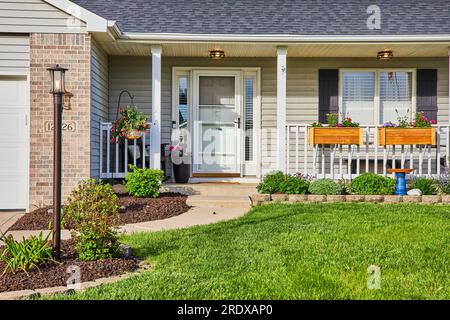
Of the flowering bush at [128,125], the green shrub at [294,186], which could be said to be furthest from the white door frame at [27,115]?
the green shrub at [294,186]

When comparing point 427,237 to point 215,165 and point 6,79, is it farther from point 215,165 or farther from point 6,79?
point 6,79

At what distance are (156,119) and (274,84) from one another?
2614 millimetres

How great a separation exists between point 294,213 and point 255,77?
398cm

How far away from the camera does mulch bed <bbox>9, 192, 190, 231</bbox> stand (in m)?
6.17

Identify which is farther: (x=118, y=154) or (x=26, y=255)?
(x=118, y=154)

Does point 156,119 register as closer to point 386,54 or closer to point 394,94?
point 386,54

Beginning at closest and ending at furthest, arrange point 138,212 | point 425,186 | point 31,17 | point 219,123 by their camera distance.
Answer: point 138,212 → point 31,17 → point 425,186 → point 219,123

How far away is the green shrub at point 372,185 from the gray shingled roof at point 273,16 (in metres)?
2.54

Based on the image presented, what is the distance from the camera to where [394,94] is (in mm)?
9539

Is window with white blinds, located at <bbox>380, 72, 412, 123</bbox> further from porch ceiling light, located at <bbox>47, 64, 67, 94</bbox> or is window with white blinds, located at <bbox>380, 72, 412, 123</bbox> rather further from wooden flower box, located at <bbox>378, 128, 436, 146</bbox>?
porch ceiling light, located at <bbox>47, 64, 67, 94</bbox>

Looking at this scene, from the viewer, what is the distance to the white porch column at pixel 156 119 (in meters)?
8.11

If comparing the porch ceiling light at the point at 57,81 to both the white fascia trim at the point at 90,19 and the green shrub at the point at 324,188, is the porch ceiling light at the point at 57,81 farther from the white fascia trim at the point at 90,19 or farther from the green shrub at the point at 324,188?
the green shrub at the point at 324,188

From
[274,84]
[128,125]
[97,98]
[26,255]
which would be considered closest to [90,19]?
[97,98]

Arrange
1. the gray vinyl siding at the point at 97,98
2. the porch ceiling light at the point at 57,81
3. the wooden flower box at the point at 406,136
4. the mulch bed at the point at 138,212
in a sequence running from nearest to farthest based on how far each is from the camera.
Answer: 1. the porch ceiling light at the point at 57,81
2. the mulch bed at the point at 138,212
3. the gray vinyl siding at the point at 97,98
4. the wooden flower box at the point at 406,136
